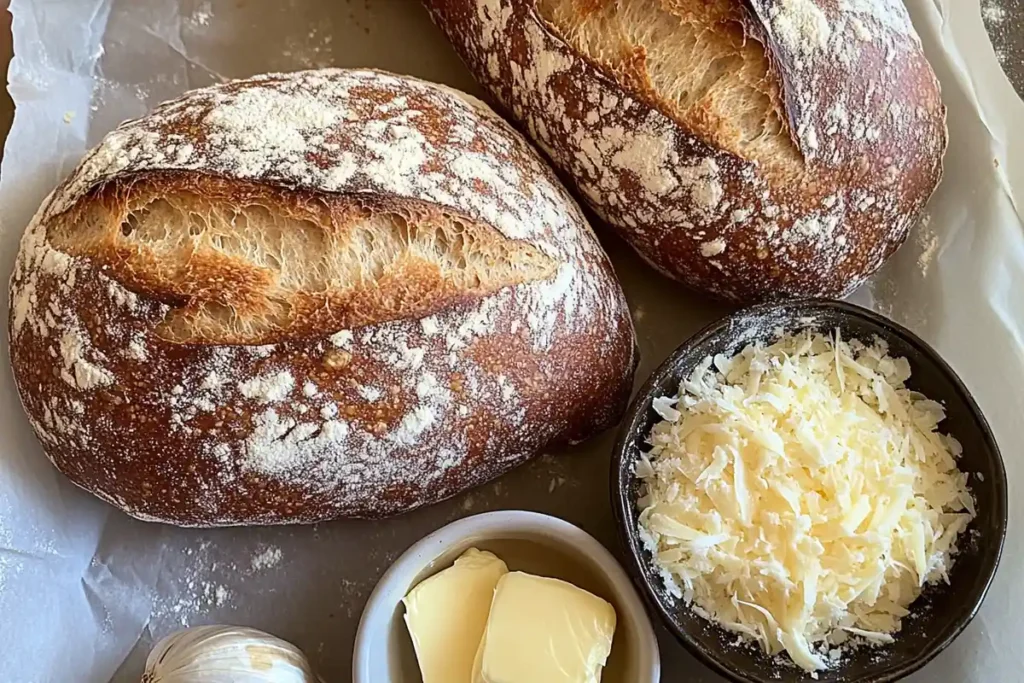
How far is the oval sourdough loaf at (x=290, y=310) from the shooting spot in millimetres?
1030

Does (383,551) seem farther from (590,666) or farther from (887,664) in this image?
(887,664)

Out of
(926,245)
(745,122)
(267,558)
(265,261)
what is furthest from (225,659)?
(926,245)

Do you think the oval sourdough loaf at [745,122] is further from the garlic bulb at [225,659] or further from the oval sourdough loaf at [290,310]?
the garlic bulb at [225,659]

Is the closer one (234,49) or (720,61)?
(720,61)

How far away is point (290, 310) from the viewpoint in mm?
1032

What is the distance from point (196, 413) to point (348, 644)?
1.29ft

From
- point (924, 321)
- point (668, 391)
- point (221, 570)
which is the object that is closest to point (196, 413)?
point (221, 570)

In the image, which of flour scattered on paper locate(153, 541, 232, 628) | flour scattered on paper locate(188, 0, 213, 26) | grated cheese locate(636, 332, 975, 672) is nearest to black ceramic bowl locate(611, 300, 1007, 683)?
grated cheese locate(636, 332, 975, 672)

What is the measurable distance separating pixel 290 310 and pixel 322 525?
0.36 m

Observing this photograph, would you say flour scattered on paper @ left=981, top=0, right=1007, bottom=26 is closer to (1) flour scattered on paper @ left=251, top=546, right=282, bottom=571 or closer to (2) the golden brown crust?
(2) the golden brown crust

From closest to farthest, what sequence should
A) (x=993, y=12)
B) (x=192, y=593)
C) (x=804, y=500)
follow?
(x=804, y=500)
(x=192, y=593)
(x=993, y=12)

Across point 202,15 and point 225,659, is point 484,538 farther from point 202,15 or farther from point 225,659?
point 202,15

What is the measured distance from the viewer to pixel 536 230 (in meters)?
1.11

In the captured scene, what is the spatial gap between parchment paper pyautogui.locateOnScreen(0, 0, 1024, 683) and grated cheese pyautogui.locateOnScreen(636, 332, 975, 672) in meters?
0.16
